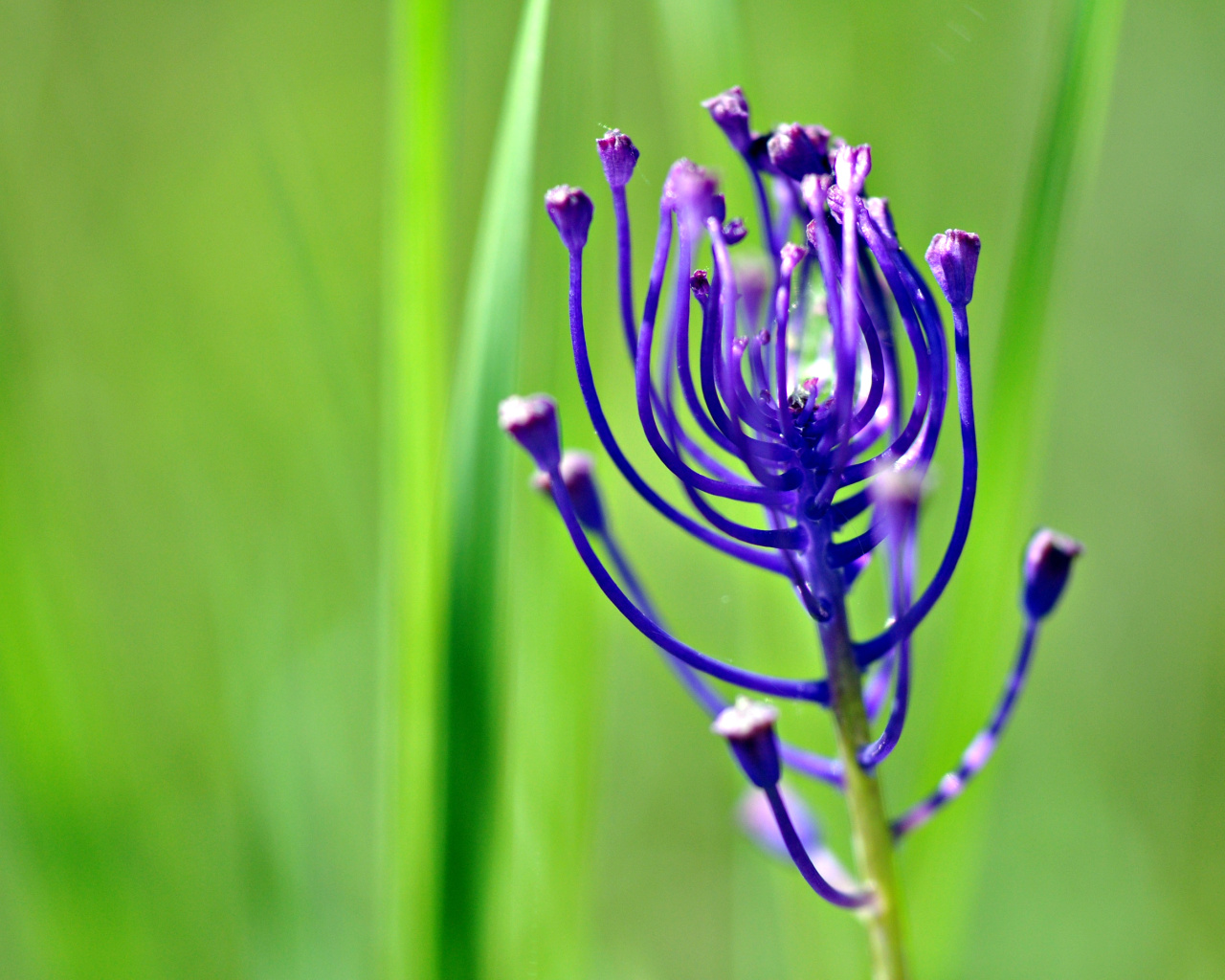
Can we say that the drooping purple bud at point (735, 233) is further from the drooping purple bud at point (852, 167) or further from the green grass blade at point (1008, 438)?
the green grass blade at point (1008, 438)

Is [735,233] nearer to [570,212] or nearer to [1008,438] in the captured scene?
[570,212]

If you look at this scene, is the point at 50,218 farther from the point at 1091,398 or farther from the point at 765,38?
the point at 1091,398

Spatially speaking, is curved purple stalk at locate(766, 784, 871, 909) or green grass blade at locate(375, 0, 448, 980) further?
green grass blade at locate(375, 0, 448, 980)

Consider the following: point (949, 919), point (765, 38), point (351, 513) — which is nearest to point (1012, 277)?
point (949, 919)

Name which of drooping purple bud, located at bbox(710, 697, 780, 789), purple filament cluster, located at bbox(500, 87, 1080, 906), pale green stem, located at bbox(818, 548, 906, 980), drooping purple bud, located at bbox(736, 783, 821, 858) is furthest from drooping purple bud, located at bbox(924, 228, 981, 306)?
drooping purple bud, located at bbox(736, 783, 821, 858)

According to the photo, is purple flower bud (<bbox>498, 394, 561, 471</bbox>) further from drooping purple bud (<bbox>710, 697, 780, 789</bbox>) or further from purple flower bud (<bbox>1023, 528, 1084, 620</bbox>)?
purple flower bud (<bbox>1023, 528, 1084, 620</bbox>)

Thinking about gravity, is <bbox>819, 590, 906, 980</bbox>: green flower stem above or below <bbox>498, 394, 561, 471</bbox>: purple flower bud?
below

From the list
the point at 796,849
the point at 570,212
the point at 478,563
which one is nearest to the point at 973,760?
the point at 796,849
